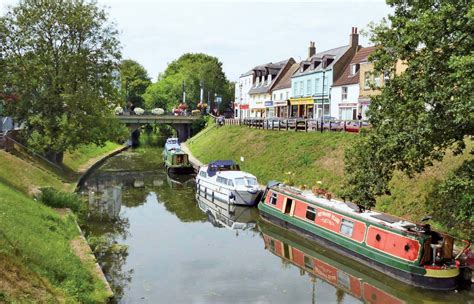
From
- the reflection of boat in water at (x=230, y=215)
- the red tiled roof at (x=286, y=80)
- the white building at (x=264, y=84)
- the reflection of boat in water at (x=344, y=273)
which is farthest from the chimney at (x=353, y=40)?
the reflection of boat in water at (x=344, y=273)

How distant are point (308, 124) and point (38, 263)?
2513 cm

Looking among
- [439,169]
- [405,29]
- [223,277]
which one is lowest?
[223,277]

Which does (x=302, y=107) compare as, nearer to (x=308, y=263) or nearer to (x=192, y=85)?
(x=192, y=85)

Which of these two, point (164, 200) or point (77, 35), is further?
point (77, 35)

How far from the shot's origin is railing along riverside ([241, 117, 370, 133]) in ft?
96.6

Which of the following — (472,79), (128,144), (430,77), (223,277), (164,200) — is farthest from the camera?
(128,144)

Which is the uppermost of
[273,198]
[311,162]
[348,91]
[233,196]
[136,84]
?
[136,84]

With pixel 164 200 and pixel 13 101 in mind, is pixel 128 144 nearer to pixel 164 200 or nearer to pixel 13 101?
pixel 13 101

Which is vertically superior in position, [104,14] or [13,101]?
[104,14]

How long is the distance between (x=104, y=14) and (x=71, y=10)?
7.72 feet

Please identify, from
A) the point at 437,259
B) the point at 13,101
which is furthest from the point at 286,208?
the point at 13,101

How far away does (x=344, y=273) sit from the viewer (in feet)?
53.4

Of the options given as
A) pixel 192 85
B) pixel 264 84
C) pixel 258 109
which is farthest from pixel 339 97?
pixel 192 85

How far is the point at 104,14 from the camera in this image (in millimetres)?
32625
